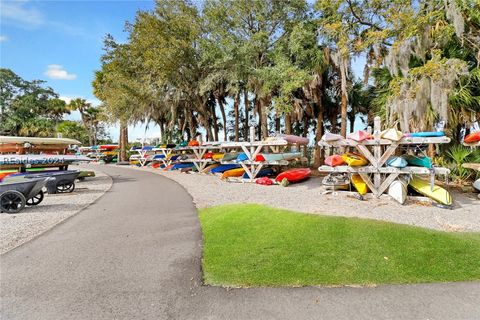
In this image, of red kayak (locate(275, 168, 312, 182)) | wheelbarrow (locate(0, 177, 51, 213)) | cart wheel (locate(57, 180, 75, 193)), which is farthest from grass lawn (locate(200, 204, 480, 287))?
cart wheel (locate(57, 180, 75, 193))

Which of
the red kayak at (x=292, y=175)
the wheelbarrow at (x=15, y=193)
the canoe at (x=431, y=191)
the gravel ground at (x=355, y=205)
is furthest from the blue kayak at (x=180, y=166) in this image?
the canoe at (x=431, y=191)

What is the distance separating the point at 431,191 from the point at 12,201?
1250cm

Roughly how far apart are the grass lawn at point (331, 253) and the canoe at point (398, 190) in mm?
2768

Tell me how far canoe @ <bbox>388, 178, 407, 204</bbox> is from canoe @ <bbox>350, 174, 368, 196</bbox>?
767mm

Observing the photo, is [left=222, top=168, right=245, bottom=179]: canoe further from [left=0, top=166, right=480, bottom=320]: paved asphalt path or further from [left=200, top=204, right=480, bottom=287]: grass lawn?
[left=0, top=166, right=480, bottom=320]: paved asphalt path

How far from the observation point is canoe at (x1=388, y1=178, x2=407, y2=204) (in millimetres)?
8070

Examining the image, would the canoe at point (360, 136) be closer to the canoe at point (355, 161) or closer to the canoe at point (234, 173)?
the canoe at point (355, 161)

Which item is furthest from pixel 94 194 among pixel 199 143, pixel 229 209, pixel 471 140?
pixel 471 140

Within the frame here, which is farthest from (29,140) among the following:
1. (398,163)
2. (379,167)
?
(398,163)

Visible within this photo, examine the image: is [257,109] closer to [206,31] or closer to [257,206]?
[206,31]

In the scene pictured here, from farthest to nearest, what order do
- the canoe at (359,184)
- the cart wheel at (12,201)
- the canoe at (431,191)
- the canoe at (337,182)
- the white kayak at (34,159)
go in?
the white kayak at (34,159)
the canoe at (337,182)
the canoe at (359,184)
the cart wheel at (12,201)
the canoe at (431,191)

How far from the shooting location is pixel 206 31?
59.8 feet

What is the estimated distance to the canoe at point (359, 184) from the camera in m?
9.02

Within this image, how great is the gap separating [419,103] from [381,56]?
14.8ft
